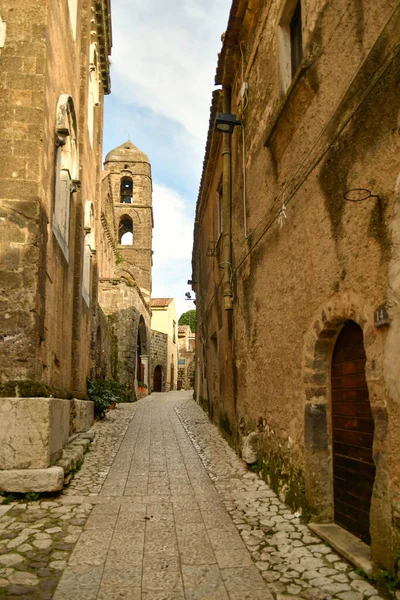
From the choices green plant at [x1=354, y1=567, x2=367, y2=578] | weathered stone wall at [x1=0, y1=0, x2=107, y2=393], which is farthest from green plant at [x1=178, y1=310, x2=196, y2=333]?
green plant at [x1=354, y1=567, x2=367, y2=578]

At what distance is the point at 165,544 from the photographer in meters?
3.98

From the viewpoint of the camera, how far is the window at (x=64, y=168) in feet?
22.8

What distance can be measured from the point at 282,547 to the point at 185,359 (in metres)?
44.7

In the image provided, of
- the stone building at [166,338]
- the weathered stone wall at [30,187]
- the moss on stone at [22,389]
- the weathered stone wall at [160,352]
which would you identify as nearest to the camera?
the moss on stone at [22,389]

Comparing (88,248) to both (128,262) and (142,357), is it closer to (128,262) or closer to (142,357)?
(142,357)

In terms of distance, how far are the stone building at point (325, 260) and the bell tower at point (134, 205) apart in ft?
84.8

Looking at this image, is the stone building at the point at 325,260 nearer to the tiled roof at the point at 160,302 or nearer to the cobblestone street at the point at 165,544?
the cobblestone street at the point at 165,544

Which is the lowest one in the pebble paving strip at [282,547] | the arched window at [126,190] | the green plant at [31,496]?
the pebble paving strip at [282,547]

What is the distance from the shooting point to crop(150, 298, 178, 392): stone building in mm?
33963

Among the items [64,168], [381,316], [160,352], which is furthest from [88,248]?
[160,352]

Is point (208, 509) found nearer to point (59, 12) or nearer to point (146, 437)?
point (146, 437)

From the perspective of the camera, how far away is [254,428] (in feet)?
21.6

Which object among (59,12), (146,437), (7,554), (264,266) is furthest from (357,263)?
(146,437)

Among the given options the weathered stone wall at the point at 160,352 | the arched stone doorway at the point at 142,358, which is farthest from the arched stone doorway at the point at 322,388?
the weathered stone wall at the point at 160,352
